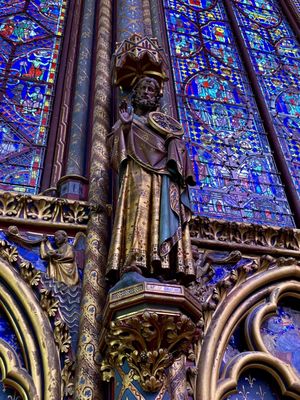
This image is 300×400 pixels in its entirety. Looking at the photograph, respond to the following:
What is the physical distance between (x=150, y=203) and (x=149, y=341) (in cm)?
117

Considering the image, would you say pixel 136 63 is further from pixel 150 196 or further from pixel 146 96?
pixel 150 196

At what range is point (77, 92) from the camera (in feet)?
23.4

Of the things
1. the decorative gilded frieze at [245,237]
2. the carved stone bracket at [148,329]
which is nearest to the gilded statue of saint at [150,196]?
the carved stone bracket at [148,329]

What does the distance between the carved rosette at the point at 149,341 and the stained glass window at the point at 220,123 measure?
269 centimetres

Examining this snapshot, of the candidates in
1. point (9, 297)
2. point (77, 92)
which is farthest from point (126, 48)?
point (9, 297)

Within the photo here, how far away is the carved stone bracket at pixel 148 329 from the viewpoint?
13.2 feet

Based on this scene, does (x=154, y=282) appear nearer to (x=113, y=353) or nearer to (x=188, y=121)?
(x=113, y=353)

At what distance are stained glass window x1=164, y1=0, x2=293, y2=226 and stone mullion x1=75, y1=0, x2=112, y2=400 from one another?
1288 mm

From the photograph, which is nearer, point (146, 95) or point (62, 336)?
point (62, 336)

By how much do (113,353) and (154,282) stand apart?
1.82ft

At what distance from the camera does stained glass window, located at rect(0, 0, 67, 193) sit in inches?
260

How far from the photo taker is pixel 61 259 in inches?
201

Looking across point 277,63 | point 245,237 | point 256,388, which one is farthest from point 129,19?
point 256,388

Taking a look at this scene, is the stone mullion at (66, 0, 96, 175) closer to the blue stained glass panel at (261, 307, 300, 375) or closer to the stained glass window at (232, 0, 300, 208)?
the blue stained glass panel at (261, 307, 300, 375)
